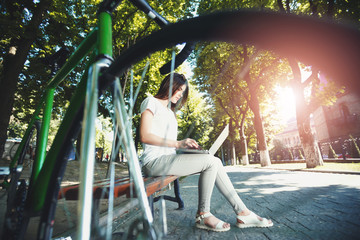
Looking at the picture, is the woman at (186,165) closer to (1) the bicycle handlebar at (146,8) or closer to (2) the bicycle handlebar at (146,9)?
(2) the bicycle handlebar at (146,9)

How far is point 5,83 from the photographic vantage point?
5.93 metres

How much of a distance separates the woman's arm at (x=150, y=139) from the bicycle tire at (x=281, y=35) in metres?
1.07

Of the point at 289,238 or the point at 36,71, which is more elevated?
the point at 36,71

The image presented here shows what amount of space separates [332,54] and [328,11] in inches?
455

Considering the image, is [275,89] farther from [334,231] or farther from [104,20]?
[104,20]

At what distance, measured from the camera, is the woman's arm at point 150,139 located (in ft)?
5.66

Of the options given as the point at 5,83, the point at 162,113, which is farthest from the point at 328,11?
the point at 5,83

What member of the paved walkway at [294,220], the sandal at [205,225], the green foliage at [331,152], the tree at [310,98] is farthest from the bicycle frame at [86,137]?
the green foliage at [331,152]

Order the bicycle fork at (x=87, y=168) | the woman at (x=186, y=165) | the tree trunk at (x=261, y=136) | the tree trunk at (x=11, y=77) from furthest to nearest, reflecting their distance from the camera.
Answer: the tree trunk at (x=261, y=136), the tree trunk at (x=11, y=77), the woman at (x=186, y=165), the bicycle fork at (x=87, y=168)

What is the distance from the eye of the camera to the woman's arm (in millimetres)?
1725

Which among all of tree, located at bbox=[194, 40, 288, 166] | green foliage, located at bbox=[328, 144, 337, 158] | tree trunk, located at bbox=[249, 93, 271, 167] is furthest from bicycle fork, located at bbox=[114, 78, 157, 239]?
green foliage, located at bbox=[328, 144, 337, 158]

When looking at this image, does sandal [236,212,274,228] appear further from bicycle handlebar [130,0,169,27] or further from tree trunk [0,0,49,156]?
tree trunk [0,0,49,156]

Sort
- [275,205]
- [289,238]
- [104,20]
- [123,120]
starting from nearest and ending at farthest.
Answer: [123,120] < [104,20] < [289,238] < [275,205]

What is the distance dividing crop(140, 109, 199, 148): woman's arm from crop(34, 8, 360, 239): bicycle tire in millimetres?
1072
